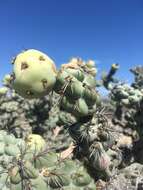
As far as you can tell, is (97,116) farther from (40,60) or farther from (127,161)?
(127,161)

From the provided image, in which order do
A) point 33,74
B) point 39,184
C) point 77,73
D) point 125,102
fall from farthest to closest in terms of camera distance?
point 125,102
point 77,73
point 39,184
point 33,74

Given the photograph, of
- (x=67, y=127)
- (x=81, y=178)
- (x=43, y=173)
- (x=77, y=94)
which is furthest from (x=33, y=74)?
(x=81, y=178)

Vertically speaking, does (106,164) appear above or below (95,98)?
below

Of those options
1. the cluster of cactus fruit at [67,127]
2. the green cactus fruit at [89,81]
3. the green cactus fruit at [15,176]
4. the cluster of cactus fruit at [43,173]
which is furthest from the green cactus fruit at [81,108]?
the green cactus fruit at [15,176]

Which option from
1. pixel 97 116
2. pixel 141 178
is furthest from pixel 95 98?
pixel 141 178

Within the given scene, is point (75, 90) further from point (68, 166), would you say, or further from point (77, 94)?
point (68, 166)

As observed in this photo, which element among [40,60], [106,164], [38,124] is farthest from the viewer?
[38,124]

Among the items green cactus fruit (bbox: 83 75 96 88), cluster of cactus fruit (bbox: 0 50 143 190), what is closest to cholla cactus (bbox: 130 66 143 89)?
cluster of cactus fruit (bbox: 0 50 143 190)
